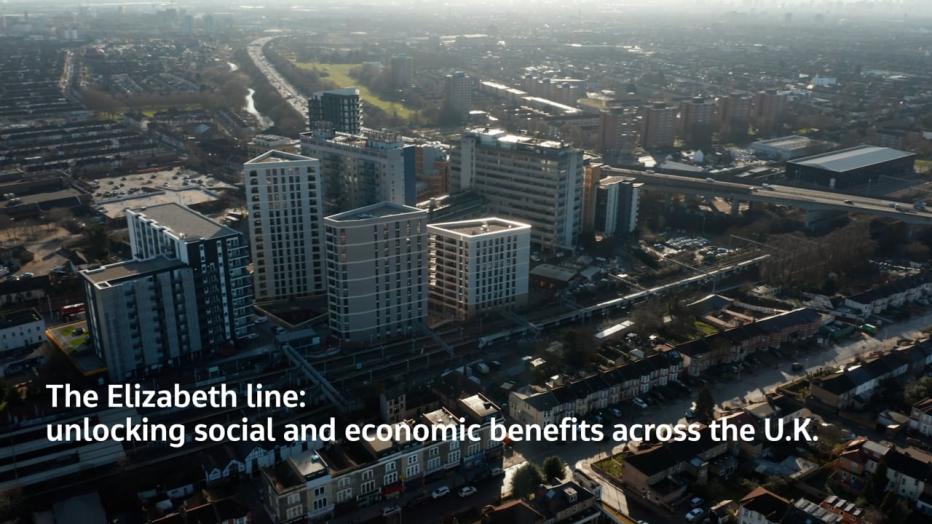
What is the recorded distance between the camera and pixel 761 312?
656 inches

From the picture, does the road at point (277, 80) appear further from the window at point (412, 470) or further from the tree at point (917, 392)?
the tree at point (917, 392)

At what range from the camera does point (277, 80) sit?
51.5m

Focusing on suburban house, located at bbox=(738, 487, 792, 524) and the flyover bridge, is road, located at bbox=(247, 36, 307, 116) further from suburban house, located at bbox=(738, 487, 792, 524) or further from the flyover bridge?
suburban house, located at bbox=(738, 487, 792, 524)

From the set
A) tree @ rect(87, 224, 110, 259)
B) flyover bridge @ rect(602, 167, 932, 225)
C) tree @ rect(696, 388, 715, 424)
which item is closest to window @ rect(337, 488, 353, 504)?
tree @ rect(696, 388, 715, 424)

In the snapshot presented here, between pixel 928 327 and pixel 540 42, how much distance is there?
65.8m

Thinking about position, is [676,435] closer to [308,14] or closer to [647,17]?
[308,14]

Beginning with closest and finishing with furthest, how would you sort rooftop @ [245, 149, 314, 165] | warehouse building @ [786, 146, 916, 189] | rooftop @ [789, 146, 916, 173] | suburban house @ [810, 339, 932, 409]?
suburban house @ [810, 339, 932, 409], rooftop @ [245, 149, 314, 165], warehouse building @ [786, 146, 916, 189], rooftop @ [789, 146, 916, 173]

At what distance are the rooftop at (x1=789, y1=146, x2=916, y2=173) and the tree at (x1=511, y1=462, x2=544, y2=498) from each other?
64.6 ft

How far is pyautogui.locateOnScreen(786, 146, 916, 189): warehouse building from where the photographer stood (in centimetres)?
2645

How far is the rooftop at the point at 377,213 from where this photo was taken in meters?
14.3

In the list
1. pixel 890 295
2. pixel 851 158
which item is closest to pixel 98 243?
pixel 890 295

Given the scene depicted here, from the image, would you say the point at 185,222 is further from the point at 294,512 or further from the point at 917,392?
the point at 917,392

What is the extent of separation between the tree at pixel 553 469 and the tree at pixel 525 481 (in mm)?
114

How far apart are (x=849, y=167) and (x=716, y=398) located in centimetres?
1660
